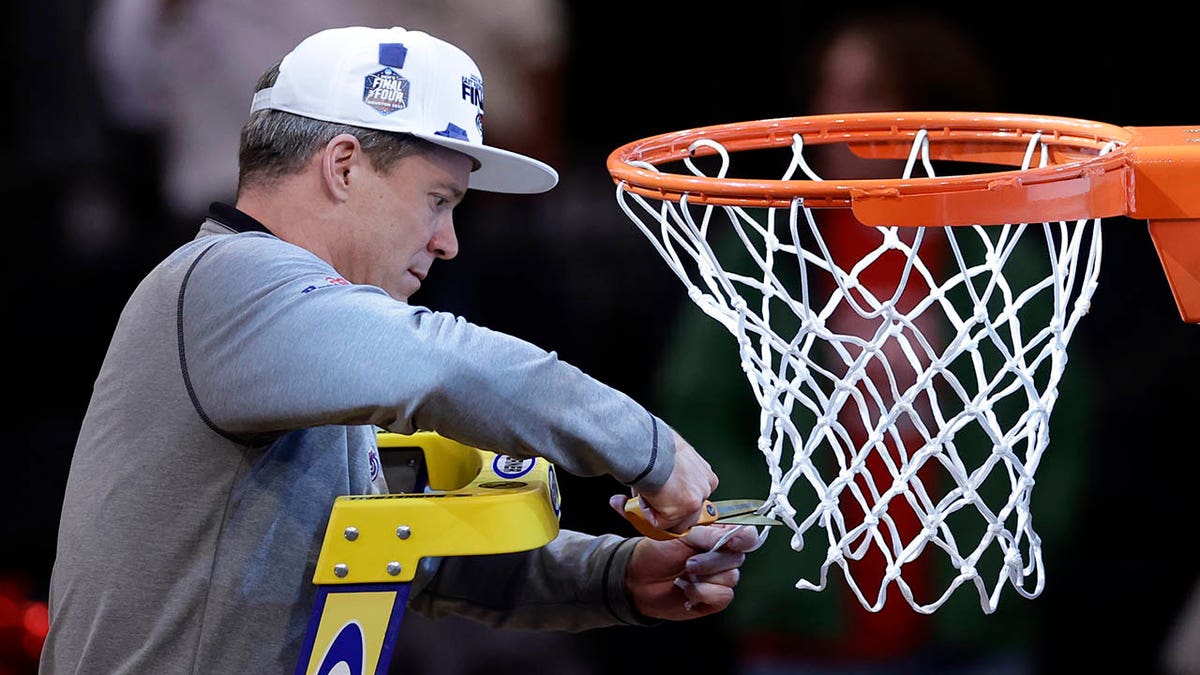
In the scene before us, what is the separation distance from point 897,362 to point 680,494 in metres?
1.05

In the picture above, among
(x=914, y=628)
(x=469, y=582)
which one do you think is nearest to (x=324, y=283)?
(x=469, y=582)

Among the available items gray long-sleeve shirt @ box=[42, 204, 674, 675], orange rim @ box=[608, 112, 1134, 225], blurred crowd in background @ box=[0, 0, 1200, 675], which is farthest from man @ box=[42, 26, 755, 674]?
blurred crowd in background @ box=[0, 0, 1200, 675]

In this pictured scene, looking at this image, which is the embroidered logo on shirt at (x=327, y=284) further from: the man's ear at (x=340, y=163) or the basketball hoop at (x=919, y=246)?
the basketball hoop at (x=919, y=246)

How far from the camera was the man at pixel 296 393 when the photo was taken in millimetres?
1212

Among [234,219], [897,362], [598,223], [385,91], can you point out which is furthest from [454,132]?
[598,223]

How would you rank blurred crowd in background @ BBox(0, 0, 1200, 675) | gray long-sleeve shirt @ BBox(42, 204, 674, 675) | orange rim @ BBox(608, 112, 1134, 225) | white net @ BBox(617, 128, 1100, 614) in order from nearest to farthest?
gray long-sleeve shirt @ BBox(42, 204, 674, 675)
orange rim @ BBox(608, 112, 1134, 225)
white net @ BBox(617, 128, 1100, 614)
blurred crowd in background @ BBox(0, 0, 1200, 675)

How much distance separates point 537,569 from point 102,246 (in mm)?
1523

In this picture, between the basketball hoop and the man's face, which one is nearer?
the basketball hoop

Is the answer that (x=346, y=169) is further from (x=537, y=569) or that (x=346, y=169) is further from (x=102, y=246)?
(x=102, y=246)

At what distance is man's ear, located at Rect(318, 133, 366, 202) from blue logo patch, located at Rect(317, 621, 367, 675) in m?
0.46

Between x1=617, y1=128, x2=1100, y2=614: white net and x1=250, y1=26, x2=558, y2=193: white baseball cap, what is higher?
x1=250, y1=26, x2=558, y2=193: white baseball cap

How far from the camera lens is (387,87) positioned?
1.44 meters

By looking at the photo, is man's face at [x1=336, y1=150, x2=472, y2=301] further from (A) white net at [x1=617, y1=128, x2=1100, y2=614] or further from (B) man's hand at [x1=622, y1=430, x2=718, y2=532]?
(B) man's hand at [x1=622, y1=430, x2=718, y2=532]

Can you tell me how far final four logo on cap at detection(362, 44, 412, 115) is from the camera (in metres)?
1.43
